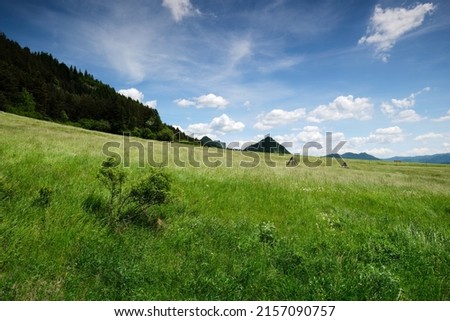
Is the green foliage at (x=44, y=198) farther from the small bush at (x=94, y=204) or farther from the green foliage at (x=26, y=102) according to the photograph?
the green foliage at (x=26, y=102)

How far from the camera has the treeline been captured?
2776 inches

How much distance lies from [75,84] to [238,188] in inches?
5816

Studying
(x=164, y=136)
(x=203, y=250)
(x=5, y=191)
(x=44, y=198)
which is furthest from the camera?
(x=164, y=136)

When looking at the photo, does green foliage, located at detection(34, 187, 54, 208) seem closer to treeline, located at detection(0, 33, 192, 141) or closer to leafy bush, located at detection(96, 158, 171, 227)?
leafy bush, located at detection(96, 158, 171, 227)

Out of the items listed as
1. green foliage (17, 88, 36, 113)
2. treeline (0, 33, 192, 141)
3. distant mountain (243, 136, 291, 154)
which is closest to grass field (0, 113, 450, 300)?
distant mountain (243, 136, 291, 154)

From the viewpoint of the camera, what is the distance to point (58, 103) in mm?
81750

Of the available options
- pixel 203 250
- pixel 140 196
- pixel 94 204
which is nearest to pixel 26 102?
pixel 94 204

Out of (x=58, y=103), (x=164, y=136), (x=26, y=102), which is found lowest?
(x=164, y=136)

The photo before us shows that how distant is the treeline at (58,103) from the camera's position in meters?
70.5

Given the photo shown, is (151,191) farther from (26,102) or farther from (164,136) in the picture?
(164,136)

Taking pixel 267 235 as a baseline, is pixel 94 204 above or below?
above
